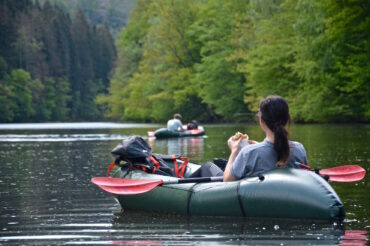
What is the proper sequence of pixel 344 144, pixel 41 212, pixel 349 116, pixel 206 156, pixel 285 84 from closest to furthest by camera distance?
pixel 41 212, pixel 206 156, pixel 344 144, pixel 349 116, pixel 285 84

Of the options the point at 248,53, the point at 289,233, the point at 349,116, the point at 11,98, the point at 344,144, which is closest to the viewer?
the point at 289,233

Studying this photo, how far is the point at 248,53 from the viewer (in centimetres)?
5069

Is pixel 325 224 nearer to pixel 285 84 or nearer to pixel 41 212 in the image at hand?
pixel 41 212

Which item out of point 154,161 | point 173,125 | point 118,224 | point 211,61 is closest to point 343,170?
point 154,161

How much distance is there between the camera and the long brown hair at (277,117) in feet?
27.8

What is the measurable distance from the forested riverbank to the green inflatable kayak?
2873 cm

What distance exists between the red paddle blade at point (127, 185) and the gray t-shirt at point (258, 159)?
3.28 ft

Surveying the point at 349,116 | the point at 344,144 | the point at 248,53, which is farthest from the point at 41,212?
the point at 248,53

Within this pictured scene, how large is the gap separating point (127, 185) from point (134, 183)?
83 millimetres

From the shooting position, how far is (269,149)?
874 cm

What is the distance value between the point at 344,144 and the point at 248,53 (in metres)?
28.0

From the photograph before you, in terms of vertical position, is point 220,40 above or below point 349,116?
above

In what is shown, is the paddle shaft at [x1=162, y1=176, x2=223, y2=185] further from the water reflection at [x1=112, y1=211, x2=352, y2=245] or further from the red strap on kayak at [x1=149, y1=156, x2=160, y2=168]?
the red strap on kayak at [x1=149, y1=156, x2=160, y2=168]

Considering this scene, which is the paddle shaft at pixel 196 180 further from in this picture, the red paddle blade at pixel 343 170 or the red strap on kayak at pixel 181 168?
the red paddle blade at pixel 343 170
